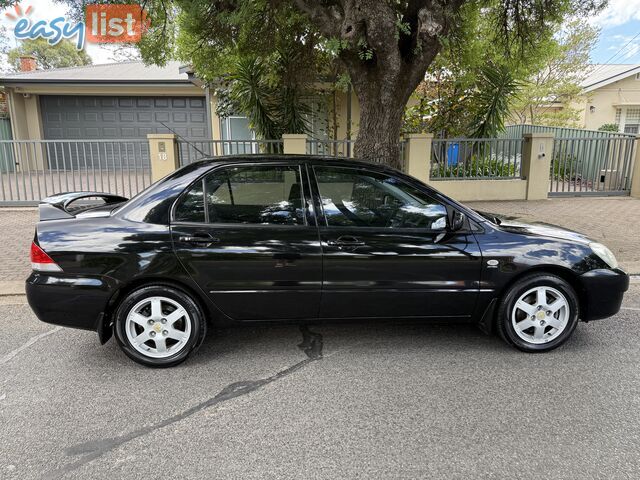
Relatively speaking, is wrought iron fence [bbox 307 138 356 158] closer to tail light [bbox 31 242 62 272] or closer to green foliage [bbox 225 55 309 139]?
Answer: green foliage [bbox 225 55 309 139]

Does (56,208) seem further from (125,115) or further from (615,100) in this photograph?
(615,100)

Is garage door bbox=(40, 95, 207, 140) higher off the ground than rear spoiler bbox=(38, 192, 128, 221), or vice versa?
garage door bbox=(40, 95, 207, 140)

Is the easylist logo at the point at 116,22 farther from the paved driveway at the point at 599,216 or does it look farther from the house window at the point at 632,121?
the house window at the point at 632,121

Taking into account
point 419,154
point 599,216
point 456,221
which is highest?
point 419,154

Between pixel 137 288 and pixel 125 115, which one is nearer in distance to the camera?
pixel 137 288

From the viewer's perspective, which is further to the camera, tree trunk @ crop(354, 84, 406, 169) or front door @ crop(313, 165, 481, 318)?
tree trunk @ crop(354, 84, 406, 169)

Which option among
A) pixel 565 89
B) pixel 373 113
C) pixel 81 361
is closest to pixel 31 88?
pixel 373 113

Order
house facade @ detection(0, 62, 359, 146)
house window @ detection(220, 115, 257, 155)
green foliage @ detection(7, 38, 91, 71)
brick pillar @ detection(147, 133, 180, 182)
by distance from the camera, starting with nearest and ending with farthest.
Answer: brick pillar @ detection(147, 133, 180, 182) < house window @ detection(220, 115, 257, 155) < house facade @ detection(0, 62, 359, 146) < green foliage @ detection(7, 38, 91, 71)

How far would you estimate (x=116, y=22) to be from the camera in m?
9.23

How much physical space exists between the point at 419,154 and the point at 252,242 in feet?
27.0

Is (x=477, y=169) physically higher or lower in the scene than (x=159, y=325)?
higher

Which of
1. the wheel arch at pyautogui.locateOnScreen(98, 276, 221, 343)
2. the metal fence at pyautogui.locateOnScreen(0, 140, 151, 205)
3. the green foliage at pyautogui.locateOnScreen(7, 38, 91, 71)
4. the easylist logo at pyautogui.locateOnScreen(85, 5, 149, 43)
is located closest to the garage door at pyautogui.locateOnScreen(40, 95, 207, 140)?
the metal fence at pyautogui.locateOnScreen(0, 140, 151, 205)

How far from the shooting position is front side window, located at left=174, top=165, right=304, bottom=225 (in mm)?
3885

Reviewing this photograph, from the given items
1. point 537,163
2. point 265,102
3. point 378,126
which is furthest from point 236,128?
point 378,126
